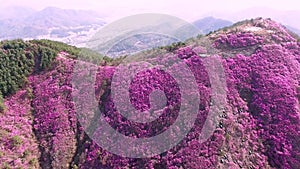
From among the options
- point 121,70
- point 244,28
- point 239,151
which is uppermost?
point 244,28

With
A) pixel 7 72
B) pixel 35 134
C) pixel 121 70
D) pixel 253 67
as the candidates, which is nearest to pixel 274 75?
pixel 253 67

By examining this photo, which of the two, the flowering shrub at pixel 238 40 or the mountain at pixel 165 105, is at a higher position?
the flowering shrub at pixel 238 40

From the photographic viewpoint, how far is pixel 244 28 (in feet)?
145

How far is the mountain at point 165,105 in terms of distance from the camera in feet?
92.2

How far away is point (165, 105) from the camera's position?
32.1 metres

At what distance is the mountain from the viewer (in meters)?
28.1

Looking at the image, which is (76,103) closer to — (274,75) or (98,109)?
(98,109)

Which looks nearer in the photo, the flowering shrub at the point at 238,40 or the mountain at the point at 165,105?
the mountain at the point at 165,105

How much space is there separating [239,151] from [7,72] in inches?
1123

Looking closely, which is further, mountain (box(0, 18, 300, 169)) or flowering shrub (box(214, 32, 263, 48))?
flowering shrub (box(214, 32, 263, 48))

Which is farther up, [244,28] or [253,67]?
[244,28]

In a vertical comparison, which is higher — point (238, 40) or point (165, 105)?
point (238, 40)

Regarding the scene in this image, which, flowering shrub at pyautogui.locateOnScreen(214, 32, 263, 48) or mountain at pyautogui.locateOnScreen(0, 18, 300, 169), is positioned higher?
flowering shrub at pyautogui.locateOnScreen(214, 32, 263, 48)

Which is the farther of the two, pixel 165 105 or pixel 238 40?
pixel 238 40
